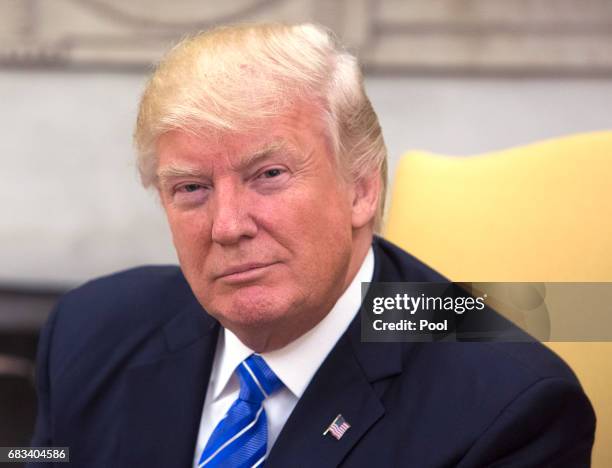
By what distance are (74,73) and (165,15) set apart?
1.49 ft

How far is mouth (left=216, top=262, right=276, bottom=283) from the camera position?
1363 millimetres

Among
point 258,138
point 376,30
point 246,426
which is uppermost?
point 376,30

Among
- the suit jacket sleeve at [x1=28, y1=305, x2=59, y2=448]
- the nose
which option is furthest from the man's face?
the suit jacket sleeve at [x1=28, y1=305, x2=59, y2=448]

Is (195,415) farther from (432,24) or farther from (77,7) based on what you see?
(77,7)

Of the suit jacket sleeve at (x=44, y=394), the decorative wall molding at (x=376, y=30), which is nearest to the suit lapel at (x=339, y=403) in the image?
the suit jacket sleeve at (x=44, y=394)

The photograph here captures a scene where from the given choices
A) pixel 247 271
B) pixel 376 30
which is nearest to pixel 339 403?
pixel 247 271

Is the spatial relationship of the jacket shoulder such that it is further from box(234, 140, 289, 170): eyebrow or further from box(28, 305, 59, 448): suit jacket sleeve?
box(234, 140, 289, 170): eyebrow

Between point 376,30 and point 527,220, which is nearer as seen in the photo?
point 527,220

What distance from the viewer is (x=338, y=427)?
1.41 metres

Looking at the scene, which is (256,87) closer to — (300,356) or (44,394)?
(300,356)

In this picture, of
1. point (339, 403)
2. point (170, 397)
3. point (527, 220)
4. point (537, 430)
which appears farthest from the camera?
point (527, 220)

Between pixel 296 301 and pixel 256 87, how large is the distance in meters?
0.33

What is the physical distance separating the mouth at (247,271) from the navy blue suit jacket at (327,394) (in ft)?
0.71

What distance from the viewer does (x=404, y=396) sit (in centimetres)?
142
